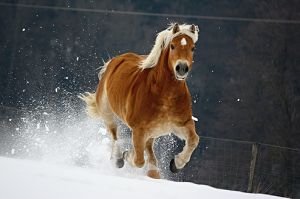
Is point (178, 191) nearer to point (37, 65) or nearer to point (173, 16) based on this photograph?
point (173, 16)

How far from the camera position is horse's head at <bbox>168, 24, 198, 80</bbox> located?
3.24 metres

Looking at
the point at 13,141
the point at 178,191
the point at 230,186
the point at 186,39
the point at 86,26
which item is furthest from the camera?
the point at 86,26

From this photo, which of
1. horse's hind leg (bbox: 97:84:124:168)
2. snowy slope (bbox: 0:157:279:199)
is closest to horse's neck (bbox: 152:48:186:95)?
horse's hind leg (bbox: 97:84:124:168)

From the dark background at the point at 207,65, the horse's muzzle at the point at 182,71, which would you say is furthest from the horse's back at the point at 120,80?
the dark background at the point at 207,65

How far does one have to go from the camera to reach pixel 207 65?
8312mm

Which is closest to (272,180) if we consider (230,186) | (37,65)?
(230,186)

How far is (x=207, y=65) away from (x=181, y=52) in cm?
506

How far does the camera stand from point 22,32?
9477 millimetres

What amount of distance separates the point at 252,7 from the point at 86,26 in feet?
8.08

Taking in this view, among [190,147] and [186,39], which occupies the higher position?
[186,39]

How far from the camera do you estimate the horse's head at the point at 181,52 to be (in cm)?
324

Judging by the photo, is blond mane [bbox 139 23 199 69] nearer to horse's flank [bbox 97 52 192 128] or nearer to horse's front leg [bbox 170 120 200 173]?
horse's flank [bbox 97 52 192 128]

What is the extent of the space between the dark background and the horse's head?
133 inches

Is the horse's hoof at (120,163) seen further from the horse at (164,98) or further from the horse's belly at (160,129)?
the horse's belly at (160,129)
